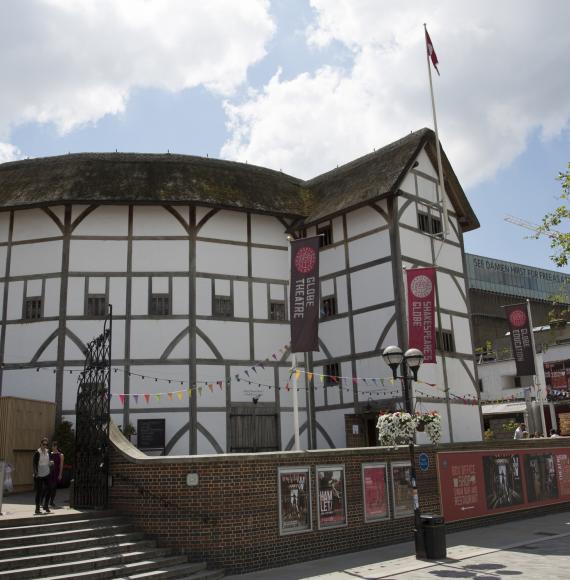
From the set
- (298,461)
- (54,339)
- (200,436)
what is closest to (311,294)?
(298,461)

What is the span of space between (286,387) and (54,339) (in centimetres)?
832

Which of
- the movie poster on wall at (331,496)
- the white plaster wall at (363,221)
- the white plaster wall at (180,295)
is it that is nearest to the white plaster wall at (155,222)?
the white plaster wall at (180,295)

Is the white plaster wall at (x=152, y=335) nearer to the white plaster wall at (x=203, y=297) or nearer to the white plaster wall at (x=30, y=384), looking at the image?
the white plaster wall at (x=203, y=297)

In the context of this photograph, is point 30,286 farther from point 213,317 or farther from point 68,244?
point 213,317

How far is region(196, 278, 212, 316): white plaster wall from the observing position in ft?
75.9

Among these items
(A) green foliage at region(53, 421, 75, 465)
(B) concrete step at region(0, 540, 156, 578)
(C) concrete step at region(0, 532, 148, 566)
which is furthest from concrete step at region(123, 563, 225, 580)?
(A) green foliage at region(53, 421, 75, 465)

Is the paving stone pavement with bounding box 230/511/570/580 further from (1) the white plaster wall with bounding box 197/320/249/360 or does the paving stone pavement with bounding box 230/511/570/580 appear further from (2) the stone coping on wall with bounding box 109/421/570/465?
(1) the white plaster wall with bounding box 197/320/249/360

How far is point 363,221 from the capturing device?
24.0 m

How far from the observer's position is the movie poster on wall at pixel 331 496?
1366 centimetres

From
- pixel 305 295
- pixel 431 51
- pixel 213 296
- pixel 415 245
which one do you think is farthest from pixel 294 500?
pixel 431 51

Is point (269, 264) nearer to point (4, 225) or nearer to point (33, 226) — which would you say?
point (33, 226)

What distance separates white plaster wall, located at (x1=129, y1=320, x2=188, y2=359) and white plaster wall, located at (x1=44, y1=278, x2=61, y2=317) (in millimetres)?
2710

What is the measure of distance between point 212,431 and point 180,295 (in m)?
4.90

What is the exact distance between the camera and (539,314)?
66.3 m
